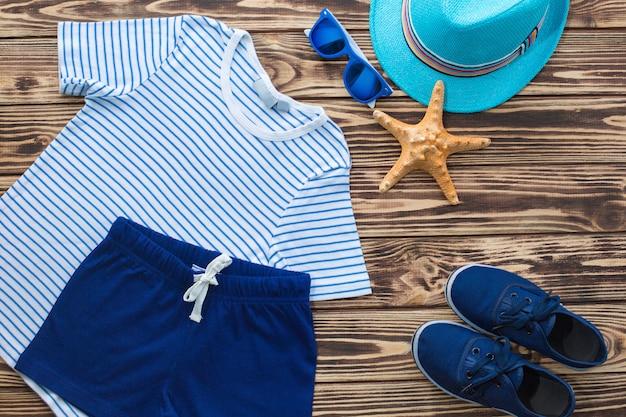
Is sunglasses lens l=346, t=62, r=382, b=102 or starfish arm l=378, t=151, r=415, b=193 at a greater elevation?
sunglasses lens l=346, t=62, r=382, b=102

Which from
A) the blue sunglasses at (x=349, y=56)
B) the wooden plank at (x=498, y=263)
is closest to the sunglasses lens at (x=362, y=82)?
the blue sunglasses at (x=349, y=56)

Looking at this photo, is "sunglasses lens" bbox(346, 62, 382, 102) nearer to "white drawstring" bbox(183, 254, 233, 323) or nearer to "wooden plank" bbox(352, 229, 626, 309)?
"wooden plank" bbox(352, 229, 626, 309)

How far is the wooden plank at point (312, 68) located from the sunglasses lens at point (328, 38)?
29mm

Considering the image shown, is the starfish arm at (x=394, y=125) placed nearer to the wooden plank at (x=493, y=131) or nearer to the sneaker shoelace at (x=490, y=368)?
the wooden plank at (x=493, y=131)

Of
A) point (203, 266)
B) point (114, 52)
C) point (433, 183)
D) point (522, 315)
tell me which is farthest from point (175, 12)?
point (522, 315)

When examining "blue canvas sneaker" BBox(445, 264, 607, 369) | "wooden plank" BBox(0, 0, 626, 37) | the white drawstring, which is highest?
"wooden plank" BBox(0, 0, 626, 37)

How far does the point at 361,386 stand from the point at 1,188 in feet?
2.72

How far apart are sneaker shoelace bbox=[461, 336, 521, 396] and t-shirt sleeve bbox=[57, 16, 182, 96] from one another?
85cm

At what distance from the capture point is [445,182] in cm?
113

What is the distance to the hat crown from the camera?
3.18 ft

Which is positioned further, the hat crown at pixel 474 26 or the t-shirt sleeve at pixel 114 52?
the t-shirt sleeve at pixel 114 52

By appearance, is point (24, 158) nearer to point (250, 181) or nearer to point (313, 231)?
point (250, 181)

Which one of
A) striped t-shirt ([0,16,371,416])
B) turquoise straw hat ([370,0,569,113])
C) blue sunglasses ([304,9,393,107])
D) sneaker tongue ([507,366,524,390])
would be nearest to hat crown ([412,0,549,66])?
turquoise straw hat ([370,0,569,113])

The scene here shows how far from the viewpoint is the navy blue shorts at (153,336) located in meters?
1.04
